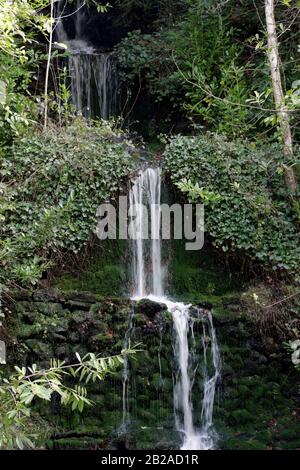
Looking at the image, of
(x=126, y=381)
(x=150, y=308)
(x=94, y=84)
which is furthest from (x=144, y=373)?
(x=94, y=84)

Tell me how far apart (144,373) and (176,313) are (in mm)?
805

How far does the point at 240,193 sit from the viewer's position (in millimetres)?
7160

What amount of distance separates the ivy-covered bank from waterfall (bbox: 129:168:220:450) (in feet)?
0.28

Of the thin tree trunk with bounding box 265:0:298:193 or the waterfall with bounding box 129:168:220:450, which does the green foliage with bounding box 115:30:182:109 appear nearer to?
the thin tree trunk with bounding box 265:0:298:193

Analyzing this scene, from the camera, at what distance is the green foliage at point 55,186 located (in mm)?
6414

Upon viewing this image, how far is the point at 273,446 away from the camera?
5.80 metres

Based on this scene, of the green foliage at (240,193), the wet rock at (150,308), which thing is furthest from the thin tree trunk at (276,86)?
the wet rock at (150,308)

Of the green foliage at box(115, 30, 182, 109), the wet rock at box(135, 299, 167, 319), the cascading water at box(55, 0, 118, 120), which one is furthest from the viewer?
the cascading water at box(55, 0, 118, 120)

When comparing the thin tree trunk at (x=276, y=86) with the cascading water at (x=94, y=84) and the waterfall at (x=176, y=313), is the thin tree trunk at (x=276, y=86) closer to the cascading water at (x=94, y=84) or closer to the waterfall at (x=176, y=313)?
the waterfall at (x=176, y=313)

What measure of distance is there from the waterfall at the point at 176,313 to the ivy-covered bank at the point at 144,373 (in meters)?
0.08

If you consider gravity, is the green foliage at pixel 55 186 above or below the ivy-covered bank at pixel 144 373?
above

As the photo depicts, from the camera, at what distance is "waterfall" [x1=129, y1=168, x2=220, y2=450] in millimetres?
5898

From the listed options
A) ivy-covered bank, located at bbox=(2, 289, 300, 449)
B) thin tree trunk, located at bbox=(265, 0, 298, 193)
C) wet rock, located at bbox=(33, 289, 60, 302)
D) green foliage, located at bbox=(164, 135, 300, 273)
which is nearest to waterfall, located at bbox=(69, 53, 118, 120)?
green foliage, located at bbox=(164, 135, 300, 273)

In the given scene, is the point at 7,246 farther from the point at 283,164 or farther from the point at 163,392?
the point at 283,164
